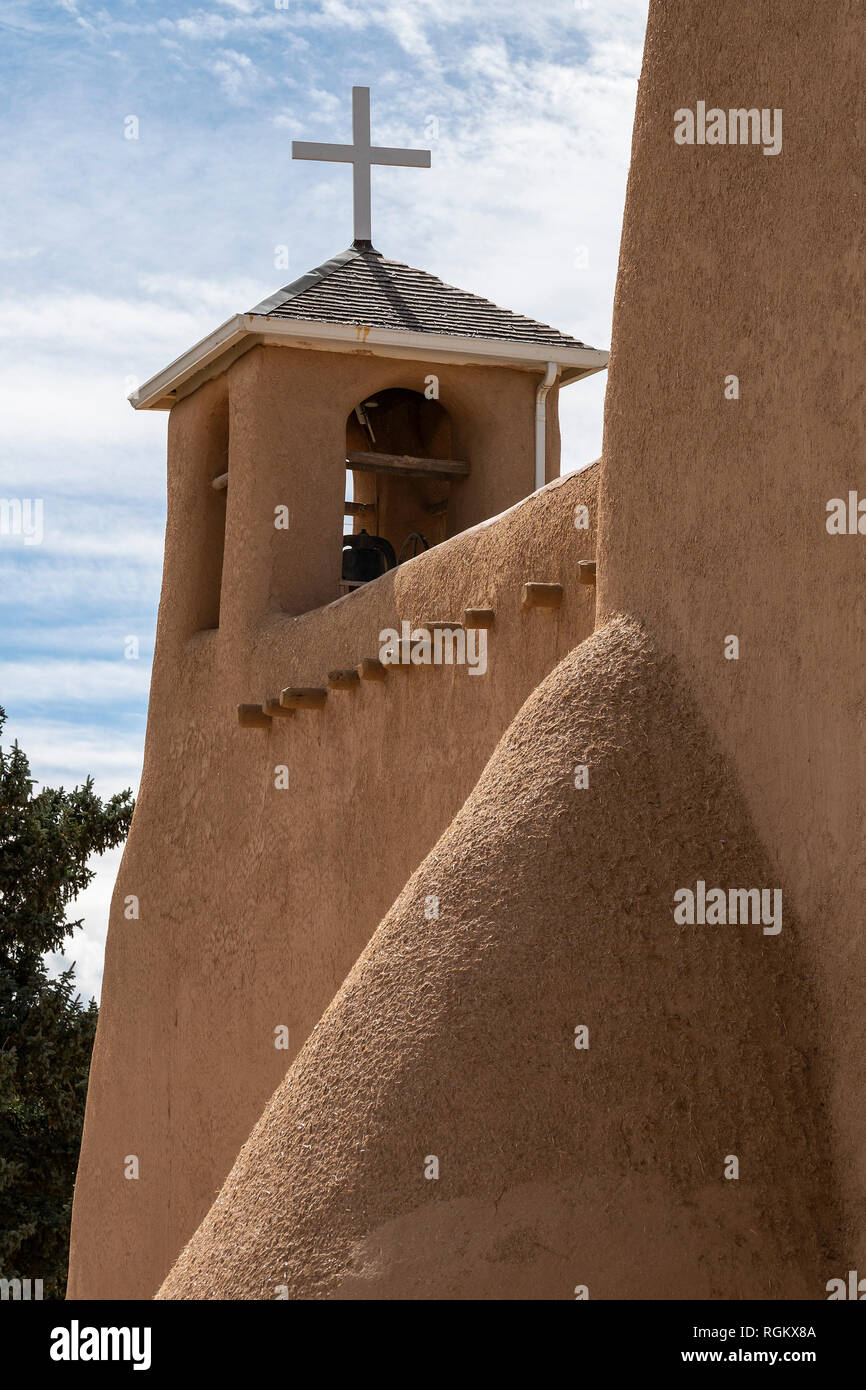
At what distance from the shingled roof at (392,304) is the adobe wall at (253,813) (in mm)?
296

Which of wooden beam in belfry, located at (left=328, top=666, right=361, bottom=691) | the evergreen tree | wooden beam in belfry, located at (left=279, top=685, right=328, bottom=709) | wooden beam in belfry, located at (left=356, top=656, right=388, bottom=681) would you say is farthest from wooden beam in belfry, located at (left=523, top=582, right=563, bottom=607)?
the evergreen tree

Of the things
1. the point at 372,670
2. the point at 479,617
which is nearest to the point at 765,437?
the point at 479,617

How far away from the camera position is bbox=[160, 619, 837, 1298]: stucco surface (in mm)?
4402

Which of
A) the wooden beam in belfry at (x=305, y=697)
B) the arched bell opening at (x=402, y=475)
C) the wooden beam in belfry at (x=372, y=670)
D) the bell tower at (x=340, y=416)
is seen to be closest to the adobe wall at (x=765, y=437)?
the wooden beam in belfry at (x=372, y=670)

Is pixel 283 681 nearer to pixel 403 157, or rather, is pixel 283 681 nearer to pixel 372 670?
pixel 372 670

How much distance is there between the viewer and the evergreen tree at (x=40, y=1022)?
1590cm

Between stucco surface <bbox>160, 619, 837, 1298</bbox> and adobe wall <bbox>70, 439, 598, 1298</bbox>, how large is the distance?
60.5 inches

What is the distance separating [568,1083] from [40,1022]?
42.7 feet

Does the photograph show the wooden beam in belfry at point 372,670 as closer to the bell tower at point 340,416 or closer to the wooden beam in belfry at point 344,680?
the wooden beam in belfry at point 344,680

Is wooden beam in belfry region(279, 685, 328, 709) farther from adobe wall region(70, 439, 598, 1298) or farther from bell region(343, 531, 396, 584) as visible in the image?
bell region(343, 531, 396, 584)

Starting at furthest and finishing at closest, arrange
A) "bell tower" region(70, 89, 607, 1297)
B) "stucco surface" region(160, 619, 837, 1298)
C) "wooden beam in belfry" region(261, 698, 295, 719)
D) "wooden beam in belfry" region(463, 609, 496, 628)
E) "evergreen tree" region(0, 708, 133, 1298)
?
"evergreen tree" region(0, 708, 133, 1298)
"wooden beam in belfry" region(261, 698, 295, 719)
"bell tower" region(70, 89, 607, 1297)
"wooden beam in belfry" region(463, 609, 496, 628)
"stucco surface" region(160, 619, 837, 1298)

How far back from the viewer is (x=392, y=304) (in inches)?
416

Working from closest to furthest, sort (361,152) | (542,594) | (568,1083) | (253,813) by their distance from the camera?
(568,1083) → (542,594) → (253,813) → (361,152)
